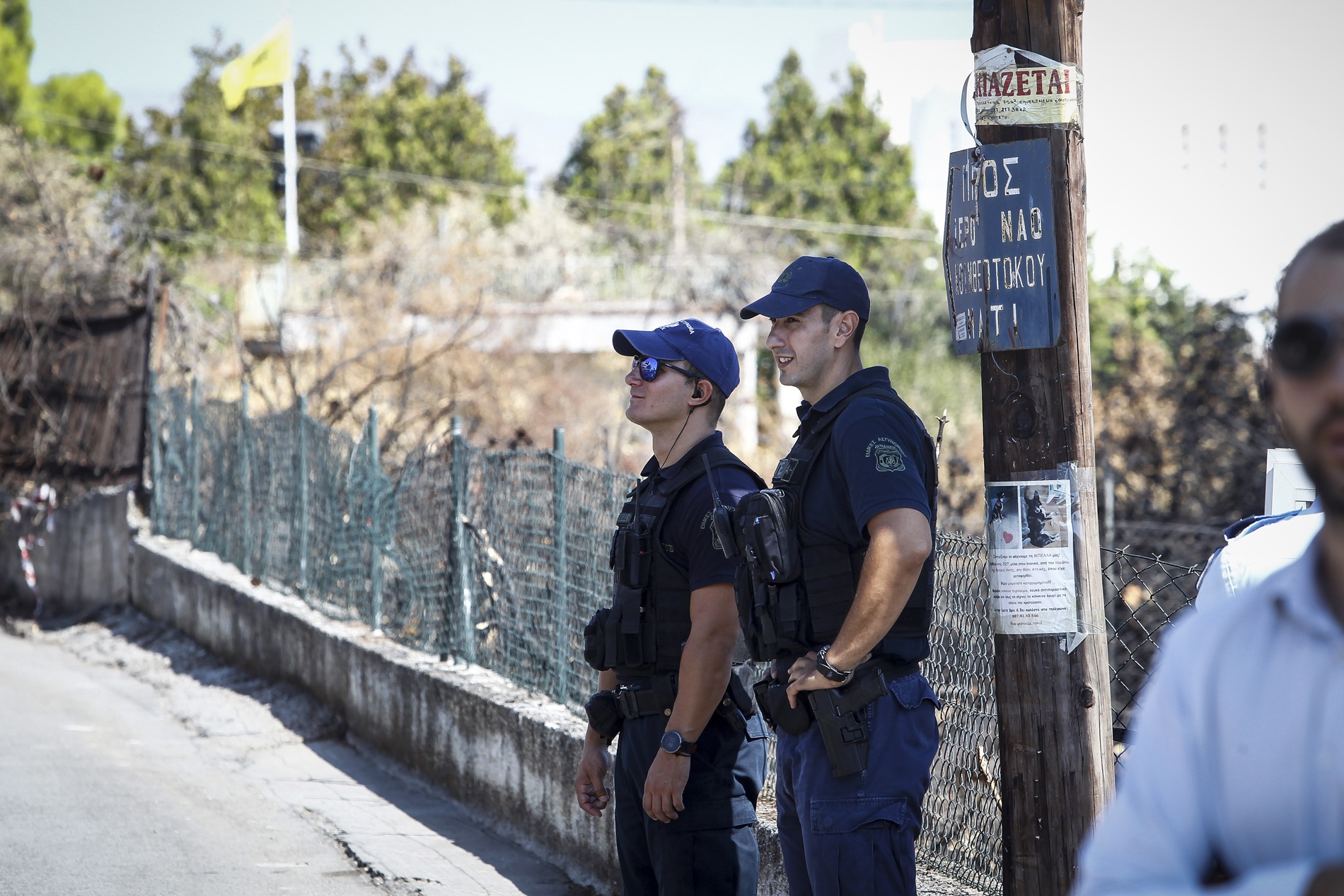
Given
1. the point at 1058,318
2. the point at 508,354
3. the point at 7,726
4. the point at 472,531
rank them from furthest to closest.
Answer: the point at 508,354 → the point at 7,726 → the point at 472,531 → the point at 1058,318

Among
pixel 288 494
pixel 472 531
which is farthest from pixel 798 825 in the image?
pixel 288 494

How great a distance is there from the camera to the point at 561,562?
611 centimetres

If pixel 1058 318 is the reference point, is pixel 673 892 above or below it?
below

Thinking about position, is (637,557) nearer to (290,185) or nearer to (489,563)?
(489,563)

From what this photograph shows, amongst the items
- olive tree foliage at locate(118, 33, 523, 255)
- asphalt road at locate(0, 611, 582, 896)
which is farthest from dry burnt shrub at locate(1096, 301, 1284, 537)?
olive tree foliage at locate(118, 33, 523, 255)

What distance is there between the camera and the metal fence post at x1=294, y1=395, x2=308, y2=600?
9.98 metres

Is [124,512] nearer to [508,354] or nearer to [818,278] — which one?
[508,354]

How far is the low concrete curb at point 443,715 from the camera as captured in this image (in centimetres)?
565

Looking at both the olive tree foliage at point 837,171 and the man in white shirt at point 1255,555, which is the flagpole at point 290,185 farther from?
the olive tree foliage at point 837,171

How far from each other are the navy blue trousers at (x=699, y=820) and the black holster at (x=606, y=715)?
3cm

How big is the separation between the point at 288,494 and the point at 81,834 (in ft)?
15.7

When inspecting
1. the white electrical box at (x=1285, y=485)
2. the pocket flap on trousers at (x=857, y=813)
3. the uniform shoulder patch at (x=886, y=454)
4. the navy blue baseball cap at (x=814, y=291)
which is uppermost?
the navy blue baseball cap at (x=814, y=291)

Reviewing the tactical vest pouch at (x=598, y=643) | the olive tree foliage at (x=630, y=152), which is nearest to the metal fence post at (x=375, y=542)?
the tactical vest pouch at (x=598, y=643)

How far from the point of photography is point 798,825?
3148 mm
